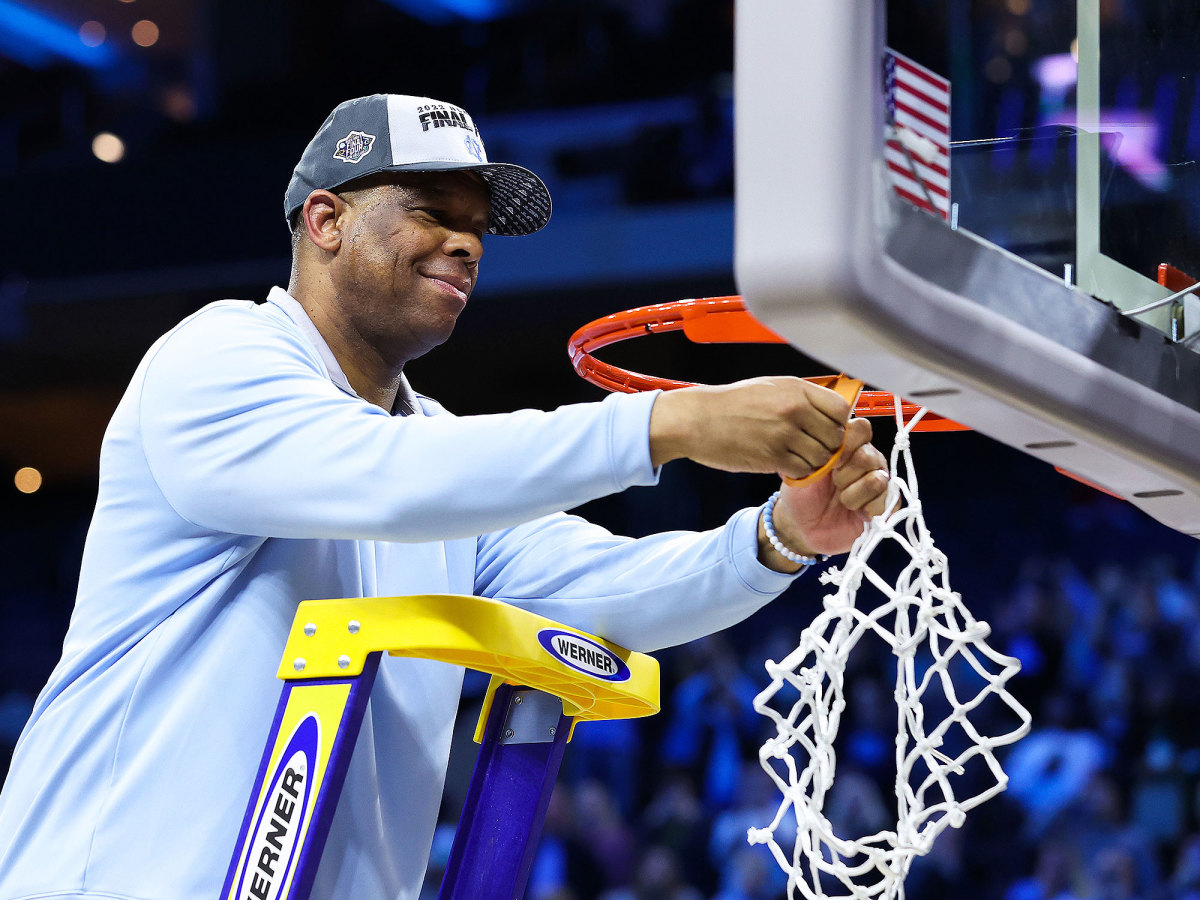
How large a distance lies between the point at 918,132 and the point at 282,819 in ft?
2.80

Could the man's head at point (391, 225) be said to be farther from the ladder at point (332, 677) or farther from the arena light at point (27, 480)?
the arena light at point (27, 480)

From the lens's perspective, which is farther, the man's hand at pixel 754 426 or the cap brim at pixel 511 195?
the cap brim at pixel 511 195

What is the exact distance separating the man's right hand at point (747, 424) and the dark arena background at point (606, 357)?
118 inches

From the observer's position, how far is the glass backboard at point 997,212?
1.05m

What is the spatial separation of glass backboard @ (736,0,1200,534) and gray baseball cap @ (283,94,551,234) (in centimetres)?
68

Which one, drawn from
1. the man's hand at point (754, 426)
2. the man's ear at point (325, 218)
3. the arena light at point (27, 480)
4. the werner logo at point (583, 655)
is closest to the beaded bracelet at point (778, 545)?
the werner logo at point (583, 655)

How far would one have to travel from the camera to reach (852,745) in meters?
5.64

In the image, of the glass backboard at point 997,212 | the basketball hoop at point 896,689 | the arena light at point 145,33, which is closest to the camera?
the glass backboard at point 997,212

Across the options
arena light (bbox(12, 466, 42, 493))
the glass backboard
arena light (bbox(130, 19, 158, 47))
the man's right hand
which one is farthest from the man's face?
arena light (bbox(12, 466, 42, 493))

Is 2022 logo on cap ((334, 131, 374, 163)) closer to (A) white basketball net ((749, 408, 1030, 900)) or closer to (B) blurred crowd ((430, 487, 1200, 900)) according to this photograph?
(A) white basketball net ((749, 408, 1030, 900))

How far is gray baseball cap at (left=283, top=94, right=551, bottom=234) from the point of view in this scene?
1.78 metres

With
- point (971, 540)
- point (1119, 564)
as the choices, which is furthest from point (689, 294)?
point (1119, 564)

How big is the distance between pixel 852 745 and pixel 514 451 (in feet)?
15.0

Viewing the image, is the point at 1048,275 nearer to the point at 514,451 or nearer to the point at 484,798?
the point at 514,451
